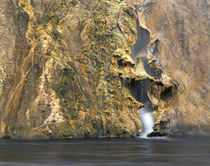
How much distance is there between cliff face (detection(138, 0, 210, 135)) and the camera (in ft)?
156

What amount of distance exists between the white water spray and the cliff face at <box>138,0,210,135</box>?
901 mm

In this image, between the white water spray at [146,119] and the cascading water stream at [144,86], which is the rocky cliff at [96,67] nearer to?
the cascading water stream at [144,86]

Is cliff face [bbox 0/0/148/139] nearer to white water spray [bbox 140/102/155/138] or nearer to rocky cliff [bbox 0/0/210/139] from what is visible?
rocky cliff [bbox 0/0/210/139]

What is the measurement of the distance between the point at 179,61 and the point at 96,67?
13.4m

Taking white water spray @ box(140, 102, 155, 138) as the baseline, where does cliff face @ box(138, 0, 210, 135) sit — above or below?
above

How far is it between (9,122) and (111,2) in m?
25.4

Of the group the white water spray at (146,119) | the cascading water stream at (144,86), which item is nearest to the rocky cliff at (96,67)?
the cascading water stream at (144,86)

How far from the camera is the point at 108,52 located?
1982 inches

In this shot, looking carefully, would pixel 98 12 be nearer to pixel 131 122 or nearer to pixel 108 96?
pixel 108 96

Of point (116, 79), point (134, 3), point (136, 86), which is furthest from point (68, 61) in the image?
point (134, 3)

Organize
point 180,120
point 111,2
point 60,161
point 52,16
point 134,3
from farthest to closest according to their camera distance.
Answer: point 134,3 < point 111,2 < point 52,16 < point 180,120 < point 60,161

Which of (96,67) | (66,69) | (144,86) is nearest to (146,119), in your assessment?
(144,86)

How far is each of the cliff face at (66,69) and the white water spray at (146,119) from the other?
1.04 m

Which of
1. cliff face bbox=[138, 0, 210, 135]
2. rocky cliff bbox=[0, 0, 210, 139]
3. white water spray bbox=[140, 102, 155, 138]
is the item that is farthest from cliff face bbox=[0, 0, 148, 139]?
cliff face bbox=[138, 0, 210, 135]
